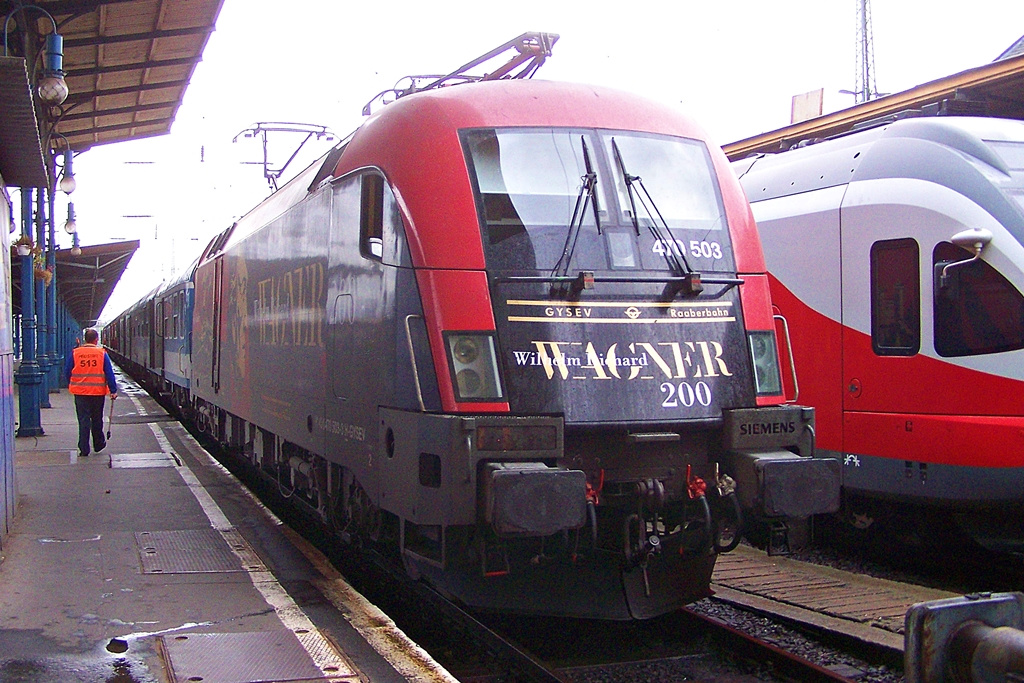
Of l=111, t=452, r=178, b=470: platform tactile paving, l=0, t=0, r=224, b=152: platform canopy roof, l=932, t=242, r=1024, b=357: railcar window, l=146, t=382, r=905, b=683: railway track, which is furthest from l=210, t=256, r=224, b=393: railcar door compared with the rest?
l=932, t=242, r=1024, b=357: railcar window

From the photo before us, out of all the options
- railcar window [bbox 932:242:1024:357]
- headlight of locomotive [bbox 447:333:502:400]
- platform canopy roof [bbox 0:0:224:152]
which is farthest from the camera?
platform canopy roof [bbox 0:0:224:152]

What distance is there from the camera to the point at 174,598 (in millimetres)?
5949

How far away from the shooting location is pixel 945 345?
271 inches

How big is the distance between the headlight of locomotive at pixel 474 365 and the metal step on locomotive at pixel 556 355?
0.03 ft

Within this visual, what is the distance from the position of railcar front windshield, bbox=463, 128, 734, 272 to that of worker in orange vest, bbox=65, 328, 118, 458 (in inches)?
341

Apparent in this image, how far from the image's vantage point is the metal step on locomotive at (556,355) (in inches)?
193

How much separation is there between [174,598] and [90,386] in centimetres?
736

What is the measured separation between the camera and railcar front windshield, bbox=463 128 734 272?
5219mm

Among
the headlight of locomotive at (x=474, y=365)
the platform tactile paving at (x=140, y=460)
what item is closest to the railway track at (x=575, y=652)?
the headlight of locomotive at (x=474, y=365)

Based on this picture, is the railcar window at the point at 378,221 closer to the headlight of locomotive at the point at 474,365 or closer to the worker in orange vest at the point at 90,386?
the headlight of locomotive at the point at 474,365

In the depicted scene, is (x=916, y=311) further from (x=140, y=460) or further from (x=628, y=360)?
(x=140, y=460)

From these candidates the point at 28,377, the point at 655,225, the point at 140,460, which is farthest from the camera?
the point at 28,377

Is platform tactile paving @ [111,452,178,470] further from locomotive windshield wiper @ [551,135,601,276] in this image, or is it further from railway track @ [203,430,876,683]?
locomotive windshield wiper @ [551,135,601,276]

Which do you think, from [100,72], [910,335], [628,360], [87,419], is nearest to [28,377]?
[87,419]
